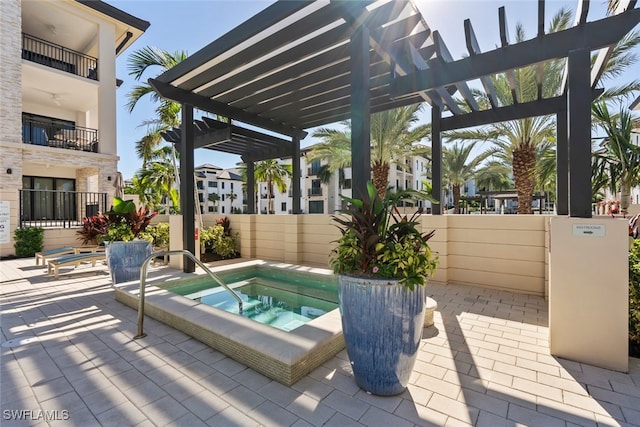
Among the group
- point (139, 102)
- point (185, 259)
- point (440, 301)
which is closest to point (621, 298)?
point (440, 301)

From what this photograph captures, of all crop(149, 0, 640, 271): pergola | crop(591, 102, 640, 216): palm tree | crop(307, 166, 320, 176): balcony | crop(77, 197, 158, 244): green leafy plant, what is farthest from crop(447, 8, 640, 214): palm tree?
crop(307, 166, 320, 176): balcony

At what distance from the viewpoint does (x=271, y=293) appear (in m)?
5.78

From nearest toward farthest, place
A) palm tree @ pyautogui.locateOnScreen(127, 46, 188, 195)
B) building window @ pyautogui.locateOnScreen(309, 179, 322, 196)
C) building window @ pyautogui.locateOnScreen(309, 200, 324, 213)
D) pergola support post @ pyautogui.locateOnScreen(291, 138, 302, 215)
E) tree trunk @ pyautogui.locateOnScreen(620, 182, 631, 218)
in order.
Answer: tree trunk @ pyautogui.locateOnScreen(620, 182, 631, 218) < pergola support post @ pyautogui.locateOnScreen(291, 138, 302, 215) < palm tree @ pyautogui.locateOnScreen(127, 46, 188, 195) < building window @ pyautogui.locateOnScreen(309, 200, 324, 213) < building window @ pyautogui.locateOnScreen(309, 179, 322, 196)

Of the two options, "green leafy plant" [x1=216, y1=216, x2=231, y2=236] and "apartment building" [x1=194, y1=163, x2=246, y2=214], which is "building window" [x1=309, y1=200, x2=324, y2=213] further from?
"green leafy plant" [x1=216, y1=216, x2=231, y2=236]

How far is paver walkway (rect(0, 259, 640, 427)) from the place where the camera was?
203cm

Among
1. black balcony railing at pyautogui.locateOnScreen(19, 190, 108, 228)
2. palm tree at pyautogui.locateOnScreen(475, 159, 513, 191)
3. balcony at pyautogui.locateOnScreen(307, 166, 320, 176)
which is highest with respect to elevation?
Result: balcony at pyautogui.locateOnScreen(307, 166, 320, 176)

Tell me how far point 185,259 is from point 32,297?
2337 millimetres

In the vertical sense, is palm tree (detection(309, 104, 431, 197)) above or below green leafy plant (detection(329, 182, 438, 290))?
above

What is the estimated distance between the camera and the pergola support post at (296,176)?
8164 millimetres

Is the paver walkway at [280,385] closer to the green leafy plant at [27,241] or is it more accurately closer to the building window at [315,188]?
the green leafy plant at [27,241]

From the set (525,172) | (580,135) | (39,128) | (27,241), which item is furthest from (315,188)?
(580,135)

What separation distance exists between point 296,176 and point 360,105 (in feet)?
16.4

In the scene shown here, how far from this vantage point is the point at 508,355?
2918mm

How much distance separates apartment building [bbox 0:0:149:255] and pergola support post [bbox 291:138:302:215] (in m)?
7.47
